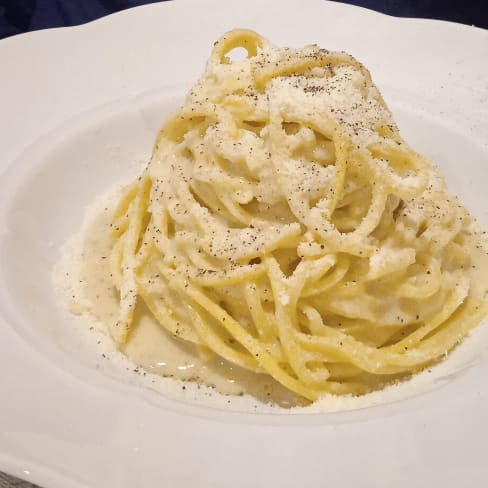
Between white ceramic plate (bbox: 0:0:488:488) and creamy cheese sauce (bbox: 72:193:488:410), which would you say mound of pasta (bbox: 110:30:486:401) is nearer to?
creamy cheese sauce (bbox: 72:193:488:410)

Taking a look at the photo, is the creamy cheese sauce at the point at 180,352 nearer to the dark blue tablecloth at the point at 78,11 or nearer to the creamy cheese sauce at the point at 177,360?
the creamy cheese sauce at the point at 177,360

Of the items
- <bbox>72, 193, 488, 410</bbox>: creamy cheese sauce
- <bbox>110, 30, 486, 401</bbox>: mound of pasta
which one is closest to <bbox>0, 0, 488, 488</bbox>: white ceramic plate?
<bbox>72, 193, 488, 410</bbox>: creamy cheese sauce

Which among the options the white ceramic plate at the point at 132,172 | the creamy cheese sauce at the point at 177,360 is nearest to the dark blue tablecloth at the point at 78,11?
the white ceramic plate at the point at 132,172

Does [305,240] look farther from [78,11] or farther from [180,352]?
[78,11]

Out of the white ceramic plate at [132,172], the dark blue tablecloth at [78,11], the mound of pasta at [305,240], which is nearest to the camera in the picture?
the white ceramic plate at [132,172]

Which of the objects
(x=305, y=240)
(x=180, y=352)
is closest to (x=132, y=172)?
(x=180, y=352)

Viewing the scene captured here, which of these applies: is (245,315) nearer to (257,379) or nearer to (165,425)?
(257,379)
